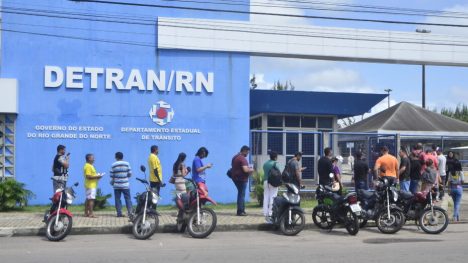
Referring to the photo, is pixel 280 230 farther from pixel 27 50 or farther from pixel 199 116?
pixel 27 50

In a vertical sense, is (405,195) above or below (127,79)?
below

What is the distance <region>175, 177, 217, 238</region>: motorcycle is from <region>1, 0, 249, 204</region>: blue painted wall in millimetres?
5264

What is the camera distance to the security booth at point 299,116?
1908cm

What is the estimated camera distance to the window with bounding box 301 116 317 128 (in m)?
23.7

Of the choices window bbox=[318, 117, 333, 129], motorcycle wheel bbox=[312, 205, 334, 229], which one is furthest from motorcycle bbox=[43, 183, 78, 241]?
window bbox=[318, 117, 333, 129]

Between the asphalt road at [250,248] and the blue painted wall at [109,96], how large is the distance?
16.4 ft

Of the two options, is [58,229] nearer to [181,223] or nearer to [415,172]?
[181,223]

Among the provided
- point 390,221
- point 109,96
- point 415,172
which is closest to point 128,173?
point 109,96

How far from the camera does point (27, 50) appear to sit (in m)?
16.2

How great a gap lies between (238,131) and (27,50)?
6.37 metres

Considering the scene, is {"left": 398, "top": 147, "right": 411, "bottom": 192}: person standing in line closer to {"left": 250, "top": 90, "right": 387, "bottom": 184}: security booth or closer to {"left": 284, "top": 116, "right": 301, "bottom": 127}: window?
{"left": 250, "top": 90, "right": 387, "bottom": 184}: security booth

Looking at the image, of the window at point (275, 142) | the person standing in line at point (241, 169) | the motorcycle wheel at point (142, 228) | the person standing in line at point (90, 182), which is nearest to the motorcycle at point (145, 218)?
the motorcycle wheel at point (142, 228)

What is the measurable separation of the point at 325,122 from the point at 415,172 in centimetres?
883

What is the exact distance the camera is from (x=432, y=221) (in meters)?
12.1
